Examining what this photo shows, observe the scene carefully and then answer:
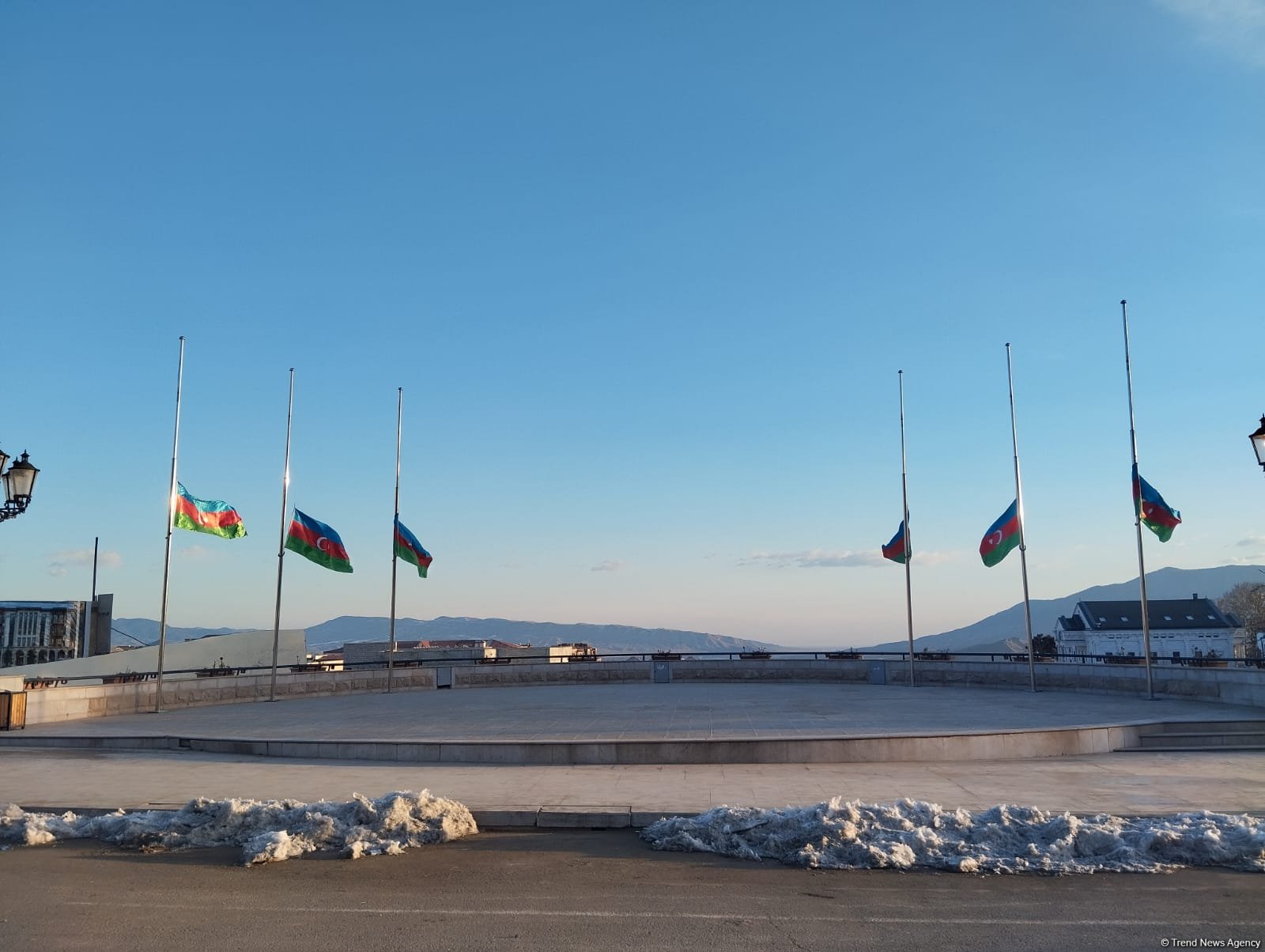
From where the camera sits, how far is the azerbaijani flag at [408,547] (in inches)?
1284

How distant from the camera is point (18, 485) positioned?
1527cm

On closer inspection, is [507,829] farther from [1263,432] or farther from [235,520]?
[235,520]

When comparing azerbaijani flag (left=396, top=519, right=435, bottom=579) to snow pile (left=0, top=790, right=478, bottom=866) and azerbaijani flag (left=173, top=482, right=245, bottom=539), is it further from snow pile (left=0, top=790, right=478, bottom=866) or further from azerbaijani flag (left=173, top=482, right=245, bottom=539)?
snow pile (left=0, top=790, right=478, bottom=866)

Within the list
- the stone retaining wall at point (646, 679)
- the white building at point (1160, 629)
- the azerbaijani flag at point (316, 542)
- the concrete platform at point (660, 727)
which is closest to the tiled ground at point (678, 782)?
the concrete platform at point (660, 727)

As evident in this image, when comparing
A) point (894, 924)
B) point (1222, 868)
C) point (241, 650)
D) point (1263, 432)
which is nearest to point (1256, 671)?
point (1263, 432)

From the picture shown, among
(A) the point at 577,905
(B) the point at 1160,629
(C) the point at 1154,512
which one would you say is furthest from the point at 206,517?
(B) the point at 1160,629

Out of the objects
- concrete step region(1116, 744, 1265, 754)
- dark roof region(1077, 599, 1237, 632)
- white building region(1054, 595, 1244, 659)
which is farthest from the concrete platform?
dark roof region(1077, 599, 1237, 632)

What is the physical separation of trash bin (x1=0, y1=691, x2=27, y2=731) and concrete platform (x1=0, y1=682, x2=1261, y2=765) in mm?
419

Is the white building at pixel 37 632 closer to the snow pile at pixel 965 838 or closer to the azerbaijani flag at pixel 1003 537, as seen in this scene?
the azerbaijani flag at pixel 1003 537

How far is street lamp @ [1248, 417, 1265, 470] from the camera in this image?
1595cm

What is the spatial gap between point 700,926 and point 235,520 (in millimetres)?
22974

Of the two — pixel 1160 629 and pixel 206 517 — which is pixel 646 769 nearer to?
pixel 206 517

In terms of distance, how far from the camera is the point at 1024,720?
20.2 metres

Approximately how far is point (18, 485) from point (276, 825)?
320 inches
